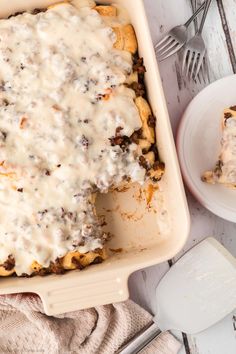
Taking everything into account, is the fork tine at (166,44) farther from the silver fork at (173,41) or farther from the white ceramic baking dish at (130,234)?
the white ceramic baking dish at (130,234)

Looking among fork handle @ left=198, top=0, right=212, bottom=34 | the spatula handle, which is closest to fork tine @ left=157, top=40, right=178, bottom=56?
fork handle @ left=198, top=0, right=212, bottom=34

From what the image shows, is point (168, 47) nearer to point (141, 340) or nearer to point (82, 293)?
point (82, 293)

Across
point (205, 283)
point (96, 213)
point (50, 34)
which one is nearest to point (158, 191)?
point (96, 213)

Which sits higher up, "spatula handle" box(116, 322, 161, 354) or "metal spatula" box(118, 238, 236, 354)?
"metal spatula" box(118, 238, 236, 354)

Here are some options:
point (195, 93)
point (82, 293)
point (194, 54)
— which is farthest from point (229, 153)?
point (82, 293)

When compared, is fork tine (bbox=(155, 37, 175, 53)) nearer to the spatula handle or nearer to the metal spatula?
the metal spatula

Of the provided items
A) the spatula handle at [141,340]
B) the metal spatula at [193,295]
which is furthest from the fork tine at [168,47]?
the spatula handle at [141,340]
